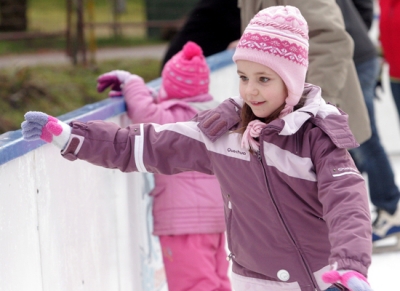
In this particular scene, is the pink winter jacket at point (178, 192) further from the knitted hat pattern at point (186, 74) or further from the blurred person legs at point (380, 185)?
the blurred person legs at point (380, 185)

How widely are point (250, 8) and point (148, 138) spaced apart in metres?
1.09

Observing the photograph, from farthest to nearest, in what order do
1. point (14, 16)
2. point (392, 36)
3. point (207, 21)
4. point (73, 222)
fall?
point (14, 16) → point (392, 36) → point (207, 21) → point (73, 222)

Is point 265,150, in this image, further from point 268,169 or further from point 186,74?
point 186,74

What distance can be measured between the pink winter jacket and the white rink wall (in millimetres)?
92

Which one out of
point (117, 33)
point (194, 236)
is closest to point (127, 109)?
point (194, 236)

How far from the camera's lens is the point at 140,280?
3.40m

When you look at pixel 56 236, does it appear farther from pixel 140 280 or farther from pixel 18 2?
pixel 18 2

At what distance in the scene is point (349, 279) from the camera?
1.70m

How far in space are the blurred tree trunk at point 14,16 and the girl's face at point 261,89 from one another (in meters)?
14.9

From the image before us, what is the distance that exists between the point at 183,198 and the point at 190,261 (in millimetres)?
240

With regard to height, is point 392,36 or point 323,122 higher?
point 392,36

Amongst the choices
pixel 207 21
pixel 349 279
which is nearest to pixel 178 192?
pixel 207 21

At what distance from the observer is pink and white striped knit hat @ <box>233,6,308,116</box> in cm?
223

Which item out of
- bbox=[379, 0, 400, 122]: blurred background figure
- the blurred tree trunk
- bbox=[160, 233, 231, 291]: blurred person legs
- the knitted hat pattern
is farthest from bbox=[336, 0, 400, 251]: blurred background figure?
the blurred tree trunk
